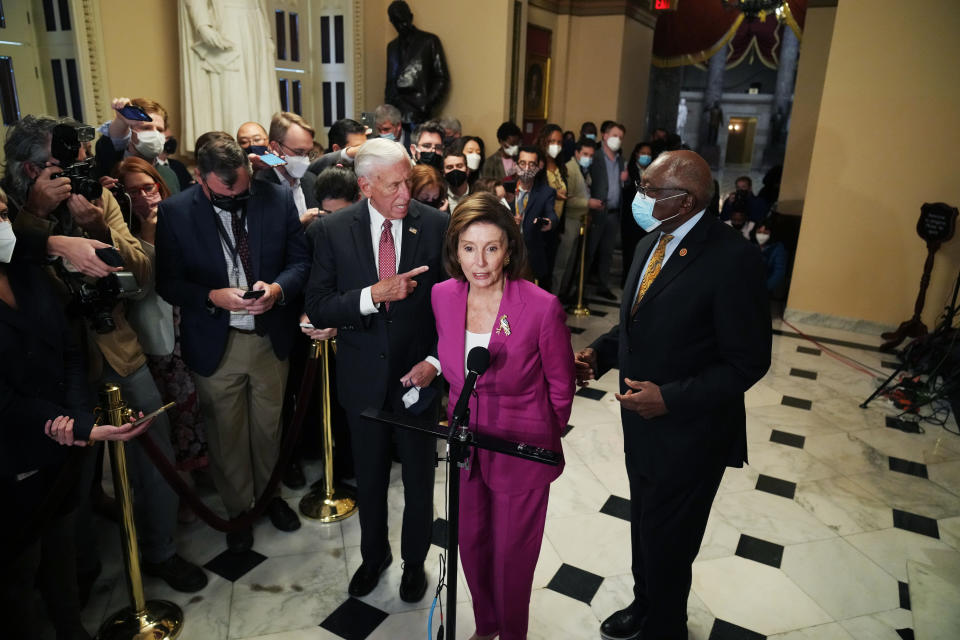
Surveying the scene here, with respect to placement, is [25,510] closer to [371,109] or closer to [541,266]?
[541,266]

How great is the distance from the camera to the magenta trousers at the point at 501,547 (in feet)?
7.19

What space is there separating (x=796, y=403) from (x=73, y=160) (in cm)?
500

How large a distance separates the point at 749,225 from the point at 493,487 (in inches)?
395

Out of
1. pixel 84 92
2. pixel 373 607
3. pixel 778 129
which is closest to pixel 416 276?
pixel 373 607

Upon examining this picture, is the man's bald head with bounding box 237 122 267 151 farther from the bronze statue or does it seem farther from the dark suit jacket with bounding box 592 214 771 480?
the bronze statue

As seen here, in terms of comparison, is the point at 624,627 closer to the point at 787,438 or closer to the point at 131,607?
the point at 131,607

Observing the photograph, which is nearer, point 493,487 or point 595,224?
point 493,487

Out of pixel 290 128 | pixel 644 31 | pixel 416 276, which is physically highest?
pixel 644 31

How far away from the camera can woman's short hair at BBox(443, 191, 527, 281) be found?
202cm

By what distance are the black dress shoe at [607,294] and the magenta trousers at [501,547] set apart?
5.78m

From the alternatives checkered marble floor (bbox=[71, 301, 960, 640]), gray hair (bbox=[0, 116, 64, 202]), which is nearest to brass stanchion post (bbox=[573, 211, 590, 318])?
checkered marble floor (bbox=[71, 301, 960, 640])

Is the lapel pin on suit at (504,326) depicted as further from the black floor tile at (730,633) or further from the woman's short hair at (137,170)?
the woman's short hair at (137,170)

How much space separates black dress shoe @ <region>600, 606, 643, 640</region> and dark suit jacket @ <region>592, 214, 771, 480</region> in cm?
78

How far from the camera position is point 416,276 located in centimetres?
255
